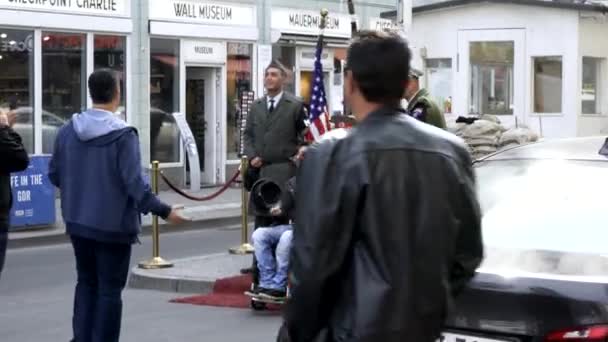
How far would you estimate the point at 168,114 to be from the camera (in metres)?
23.3

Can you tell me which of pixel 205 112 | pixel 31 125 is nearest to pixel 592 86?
pixel 205 112

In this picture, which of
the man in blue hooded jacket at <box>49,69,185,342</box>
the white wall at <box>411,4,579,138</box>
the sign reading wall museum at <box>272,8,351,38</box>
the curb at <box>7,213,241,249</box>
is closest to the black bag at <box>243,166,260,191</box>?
the man in blue hooded jacket at <box>49,69,185,342</box>

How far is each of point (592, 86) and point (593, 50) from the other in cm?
121

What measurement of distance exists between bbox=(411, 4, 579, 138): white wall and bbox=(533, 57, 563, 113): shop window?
0.21 meters

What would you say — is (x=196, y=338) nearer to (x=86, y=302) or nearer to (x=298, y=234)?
(x=86, y=302)

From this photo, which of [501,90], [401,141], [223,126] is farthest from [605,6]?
[401,141]

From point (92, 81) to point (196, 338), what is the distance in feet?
7.88

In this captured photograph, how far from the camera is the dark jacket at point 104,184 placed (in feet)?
24.5

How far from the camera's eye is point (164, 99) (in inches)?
918

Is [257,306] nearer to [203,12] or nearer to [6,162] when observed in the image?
[6,162]

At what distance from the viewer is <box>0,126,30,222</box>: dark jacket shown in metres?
8.80

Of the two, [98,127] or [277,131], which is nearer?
[98,127]

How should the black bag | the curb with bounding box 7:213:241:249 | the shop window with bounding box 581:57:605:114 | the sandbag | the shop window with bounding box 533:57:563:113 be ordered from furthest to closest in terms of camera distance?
the shop window with bounding box 581:57:605:114 → the shop window with bounding box 533:57:563:113 → the sandbag → the curb with bounding box 7:213:241:249 → the black bag

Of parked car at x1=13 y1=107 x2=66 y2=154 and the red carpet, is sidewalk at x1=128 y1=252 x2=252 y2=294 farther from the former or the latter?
parked car at x1=13 y1=107 x2=66 y2=154
